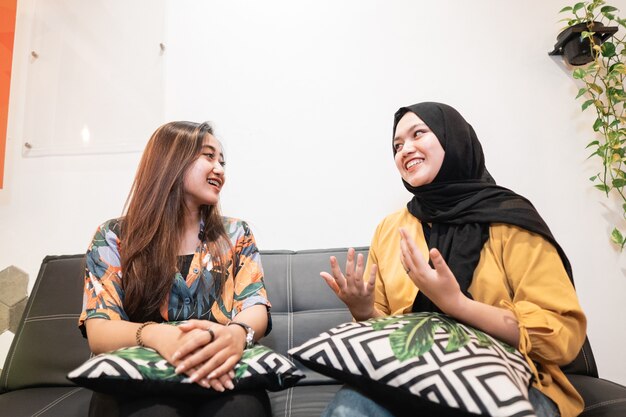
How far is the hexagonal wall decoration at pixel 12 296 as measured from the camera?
1611 millimetres

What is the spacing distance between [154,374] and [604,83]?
205cm

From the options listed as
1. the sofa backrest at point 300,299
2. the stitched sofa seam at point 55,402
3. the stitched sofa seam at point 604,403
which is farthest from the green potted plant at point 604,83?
the stitched sofa seam at point 55,402

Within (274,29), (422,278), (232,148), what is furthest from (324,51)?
(422,278)

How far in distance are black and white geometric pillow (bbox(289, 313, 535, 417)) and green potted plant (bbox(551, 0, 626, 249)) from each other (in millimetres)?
1279

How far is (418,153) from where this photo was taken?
3.21 feet

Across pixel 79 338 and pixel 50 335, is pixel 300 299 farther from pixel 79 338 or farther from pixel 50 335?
pixel 50 335

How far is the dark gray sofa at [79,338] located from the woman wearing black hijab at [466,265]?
290 mm

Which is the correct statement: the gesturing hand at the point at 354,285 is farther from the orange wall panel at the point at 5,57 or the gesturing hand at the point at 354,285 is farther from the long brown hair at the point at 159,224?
the orange wall panel at the point at 5,57

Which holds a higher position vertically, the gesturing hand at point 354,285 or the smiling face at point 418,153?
the smiling face at point 418,153

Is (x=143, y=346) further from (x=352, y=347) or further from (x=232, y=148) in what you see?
(x=232, y=148)

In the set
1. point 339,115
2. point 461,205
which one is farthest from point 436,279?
point 339,115

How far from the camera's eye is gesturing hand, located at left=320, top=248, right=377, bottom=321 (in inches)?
33.3

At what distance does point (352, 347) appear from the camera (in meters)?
0.62

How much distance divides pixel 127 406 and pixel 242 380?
0.77 feet
